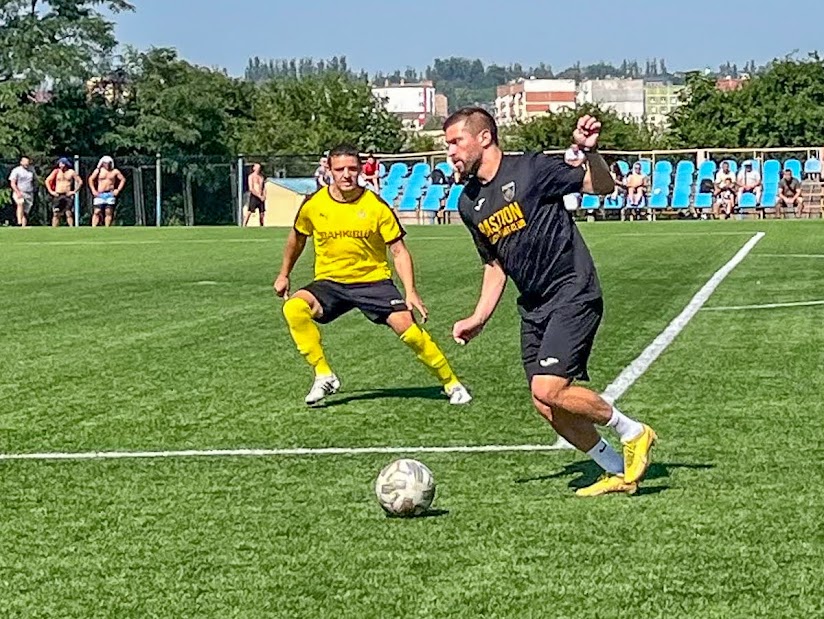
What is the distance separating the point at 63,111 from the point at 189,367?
49488mm

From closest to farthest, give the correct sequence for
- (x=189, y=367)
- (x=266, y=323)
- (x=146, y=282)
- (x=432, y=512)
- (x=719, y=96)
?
(x=432, y=512) → (x=189, y=367) → (x=266, y=323) → (x=146, y=282) → (x=719, y=96)

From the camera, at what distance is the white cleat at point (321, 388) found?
10805mm

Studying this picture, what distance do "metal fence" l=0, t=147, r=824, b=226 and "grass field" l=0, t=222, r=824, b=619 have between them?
36.4 m

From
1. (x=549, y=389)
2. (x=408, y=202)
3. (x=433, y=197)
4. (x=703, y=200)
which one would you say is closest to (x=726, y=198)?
(x=703, y=200)

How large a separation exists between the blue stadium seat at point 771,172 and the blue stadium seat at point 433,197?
32.6 feet

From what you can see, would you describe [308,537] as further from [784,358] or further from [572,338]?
[784,358]

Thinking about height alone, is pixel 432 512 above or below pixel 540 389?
below

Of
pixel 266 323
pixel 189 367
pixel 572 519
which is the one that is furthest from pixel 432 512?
pixel 266 323

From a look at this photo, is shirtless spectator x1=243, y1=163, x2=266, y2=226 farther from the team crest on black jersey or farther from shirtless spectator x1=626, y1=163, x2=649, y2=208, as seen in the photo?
the team crest on black jersey

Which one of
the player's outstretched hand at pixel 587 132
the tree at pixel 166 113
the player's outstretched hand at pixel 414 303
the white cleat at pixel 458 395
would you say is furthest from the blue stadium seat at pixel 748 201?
the player's outstretched hand at pixel 587 132

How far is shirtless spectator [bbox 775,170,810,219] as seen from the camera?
50469mm

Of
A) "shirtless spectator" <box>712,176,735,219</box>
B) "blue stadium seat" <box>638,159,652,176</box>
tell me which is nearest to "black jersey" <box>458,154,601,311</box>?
"shirtless spectator" <box>712,176,735,219</box>

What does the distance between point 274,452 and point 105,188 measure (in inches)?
1443

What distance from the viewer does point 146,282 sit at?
2248cm
